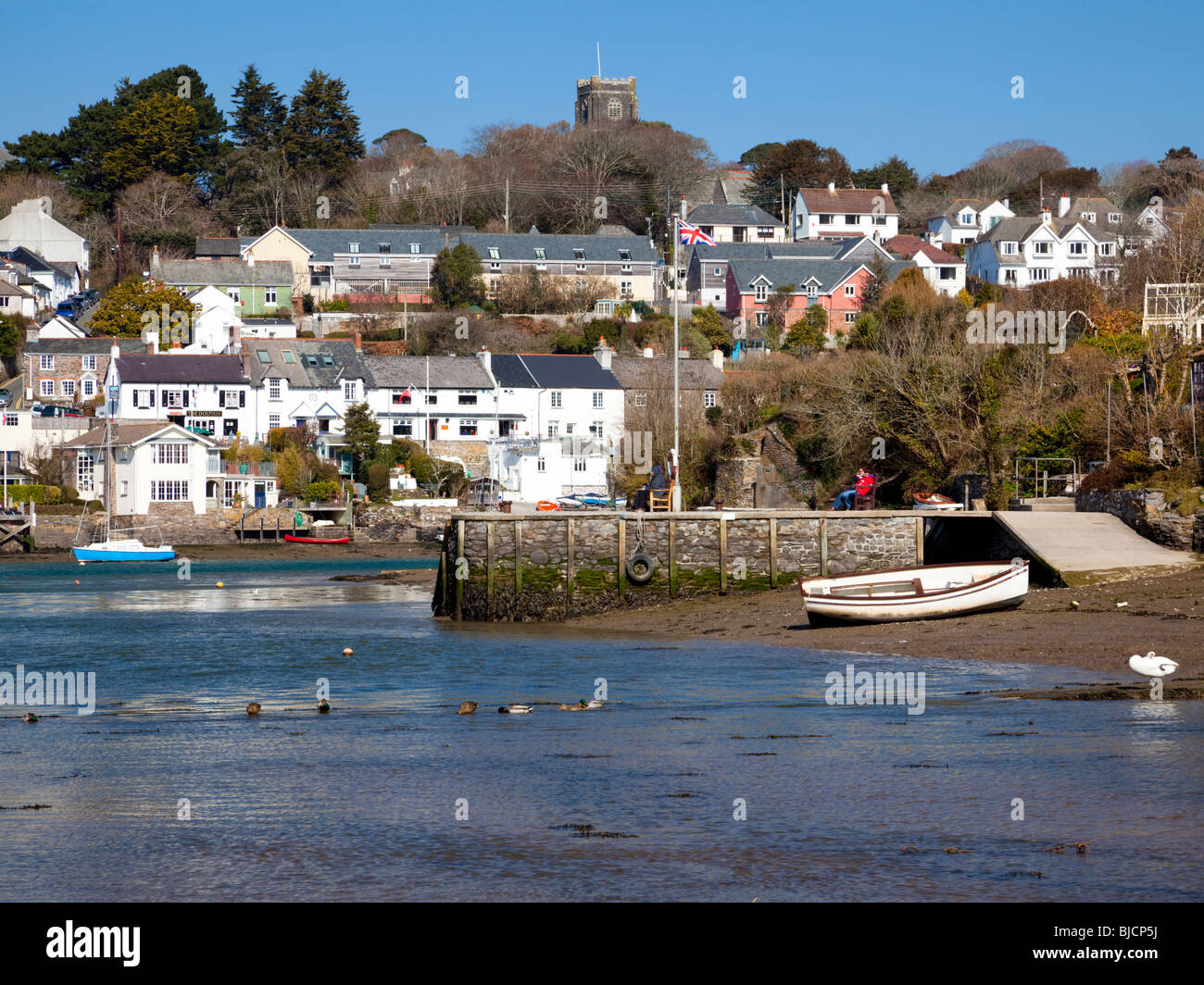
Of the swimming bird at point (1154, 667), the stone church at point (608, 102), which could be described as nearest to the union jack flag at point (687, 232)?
the swimming bird at point (1154, 667)

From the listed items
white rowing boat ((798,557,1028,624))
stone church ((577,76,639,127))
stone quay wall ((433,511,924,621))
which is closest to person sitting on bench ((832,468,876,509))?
stone quay wall ((433,511,924,621))

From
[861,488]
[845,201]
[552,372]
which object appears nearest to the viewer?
[861,488]

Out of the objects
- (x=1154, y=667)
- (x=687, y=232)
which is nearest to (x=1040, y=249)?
(x=687, y=232)

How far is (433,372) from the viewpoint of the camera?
8838 cm

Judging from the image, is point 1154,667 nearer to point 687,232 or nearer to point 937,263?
point 687,232

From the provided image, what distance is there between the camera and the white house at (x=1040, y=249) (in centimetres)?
11325

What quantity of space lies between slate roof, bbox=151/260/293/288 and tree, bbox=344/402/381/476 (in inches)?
1045

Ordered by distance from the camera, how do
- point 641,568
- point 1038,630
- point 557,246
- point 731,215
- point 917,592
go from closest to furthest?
point 1038,630
point 917,592
point 641,568
point 557,246
point 731,215

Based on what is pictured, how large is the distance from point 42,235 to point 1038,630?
10954 cm

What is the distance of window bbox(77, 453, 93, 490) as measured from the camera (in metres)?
79.5

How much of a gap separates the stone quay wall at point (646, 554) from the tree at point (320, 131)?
98581mm

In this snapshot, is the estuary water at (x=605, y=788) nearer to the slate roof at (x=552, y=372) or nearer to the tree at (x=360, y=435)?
the tree at (x=360, y=435)

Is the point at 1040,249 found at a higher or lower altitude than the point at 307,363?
higher
